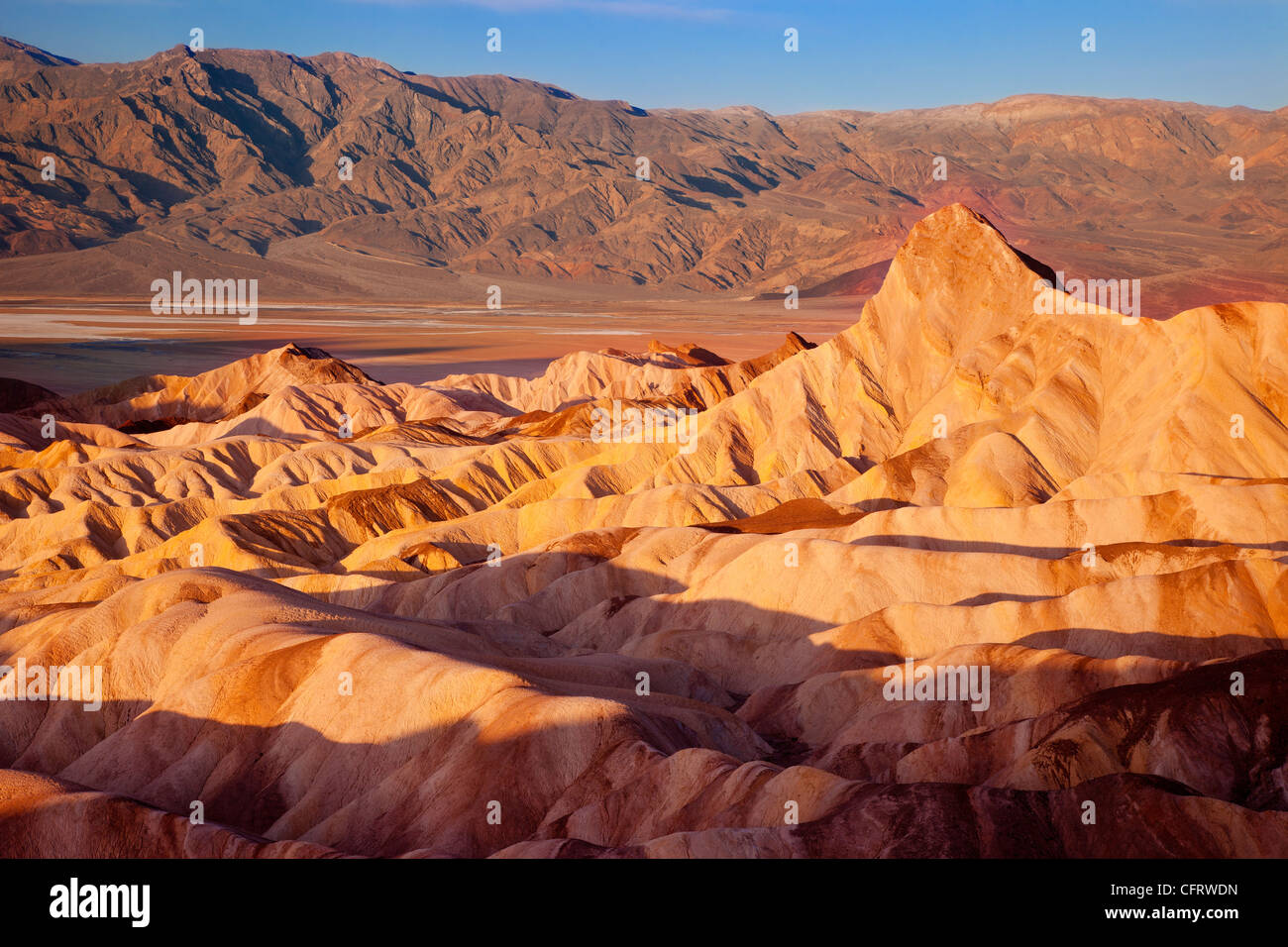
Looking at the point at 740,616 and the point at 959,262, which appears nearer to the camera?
the point at 740,616

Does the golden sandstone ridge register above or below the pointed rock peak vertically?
below

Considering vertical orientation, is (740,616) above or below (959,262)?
below

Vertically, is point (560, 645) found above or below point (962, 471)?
below

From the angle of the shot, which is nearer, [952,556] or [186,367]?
[952,556]

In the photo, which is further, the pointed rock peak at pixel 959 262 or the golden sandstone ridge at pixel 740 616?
the pointed rock peak at pixel 959 262

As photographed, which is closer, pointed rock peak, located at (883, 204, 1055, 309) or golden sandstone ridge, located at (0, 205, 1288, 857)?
golden sandstone ridge, located at (0, 205, 1288, 857)

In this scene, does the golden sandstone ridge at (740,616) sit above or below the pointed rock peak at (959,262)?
below
